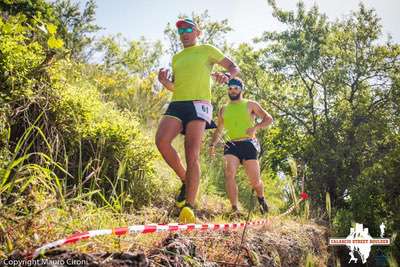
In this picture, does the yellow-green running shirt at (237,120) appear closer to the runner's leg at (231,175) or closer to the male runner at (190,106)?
the runner's leg at (231,175)

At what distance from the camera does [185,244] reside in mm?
2363

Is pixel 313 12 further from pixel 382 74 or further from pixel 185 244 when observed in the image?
pixel 185 244

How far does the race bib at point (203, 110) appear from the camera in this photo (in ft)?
12.8

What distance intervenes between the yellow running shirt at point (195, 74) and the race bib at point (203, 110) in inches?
2.1

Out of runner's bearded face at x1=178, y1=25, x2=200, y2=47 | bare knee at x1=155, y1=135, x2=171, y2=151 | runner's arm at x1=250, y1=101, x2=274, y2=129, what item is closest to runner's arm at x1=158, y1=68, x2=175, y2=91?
runner's bearded face at x1=178, y1=25, x2=200, y2=47

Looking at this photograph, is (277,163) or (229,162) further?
(277,163)

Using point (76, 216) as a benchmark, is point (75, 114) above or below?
above

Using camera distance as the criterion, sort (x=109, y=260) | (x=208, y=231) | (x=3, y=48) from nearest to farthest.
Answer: (x=109, y=260) < (x=208, y=231) < (x=3, y=48)

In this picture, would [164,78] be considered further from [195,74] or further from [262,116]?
[262,116]

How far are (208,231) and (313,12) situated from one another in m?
11.4

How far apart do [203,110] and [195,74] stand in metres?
0.36

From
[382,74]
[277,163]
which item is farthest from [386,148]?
[277,163]

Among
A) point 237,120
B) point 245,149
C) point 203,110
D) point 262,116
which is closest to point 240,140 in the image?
point 245,149

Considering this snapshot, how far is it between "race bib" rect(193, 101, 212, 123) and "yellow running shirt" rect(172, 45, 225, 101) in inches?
2.1
